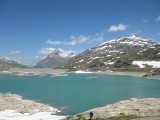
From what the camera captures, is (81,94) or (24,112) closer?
(24,112)

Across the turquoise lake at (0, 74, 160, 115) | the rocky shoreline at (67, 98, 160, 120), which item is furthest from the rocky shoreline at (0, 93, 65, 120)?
the rocky shoreline at (67, 98, 160, 120)

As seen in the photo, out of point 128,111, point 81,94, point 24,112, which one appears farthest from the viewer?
point 81,94

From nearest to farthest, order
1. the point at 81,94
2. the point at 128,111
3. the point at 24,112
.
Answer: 1. the point at 128,111
2. the point at 24,112
3. the point at 81,94

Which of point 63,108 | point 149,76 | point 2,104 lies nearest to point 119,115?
point 63,108

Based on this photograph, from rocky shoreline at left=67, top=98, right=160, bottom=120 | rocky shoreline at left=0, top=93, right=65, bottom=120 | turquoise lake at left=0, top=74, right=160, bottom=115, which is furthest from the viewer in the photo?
turquoise lake at left=0, top=74, right=160, bottom=115

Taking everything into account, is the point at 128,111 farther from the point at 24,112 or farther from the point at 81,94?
the point at 81,94

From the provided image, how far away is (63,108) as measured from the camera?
73375 mm

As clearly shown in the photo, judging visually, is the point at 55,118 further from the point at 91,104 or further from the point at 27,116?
the point at 91,104

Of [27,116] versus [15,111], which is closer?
[27,116]

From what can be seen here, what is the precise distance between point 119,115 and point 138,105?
203 inches

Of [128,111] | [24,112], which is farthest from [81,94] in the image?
[128,111]

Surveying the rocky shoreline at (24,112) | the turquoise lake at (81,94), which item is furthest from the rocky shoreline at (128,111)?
the turquoise lake at (81,94)

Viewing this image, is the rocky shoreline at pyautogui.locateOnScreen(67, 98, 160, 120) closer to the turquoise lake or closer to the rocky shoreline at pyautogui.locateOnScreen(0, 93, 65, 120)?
the rocky shoreline at pyautogui.locateOnScreen(0, 93, 65, 120)

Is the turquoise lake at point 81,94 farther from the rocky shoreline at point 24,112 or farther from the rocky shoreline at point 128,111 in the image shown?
the rocky shoreline at point 128,111
